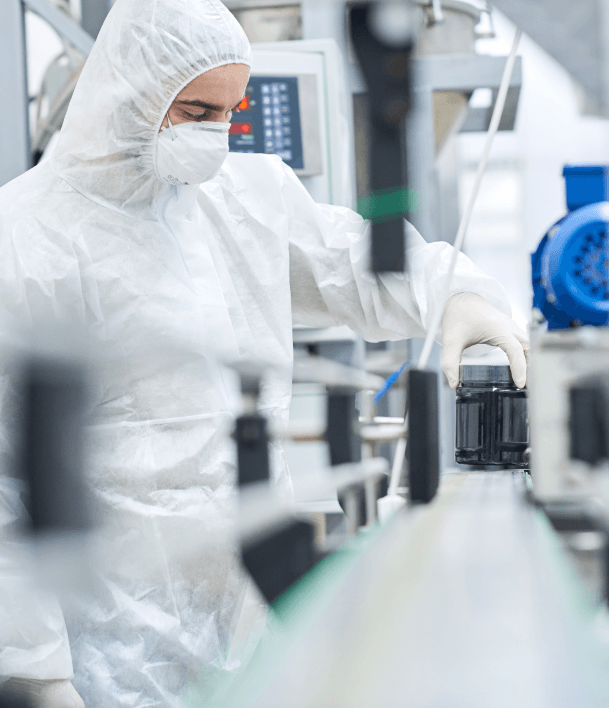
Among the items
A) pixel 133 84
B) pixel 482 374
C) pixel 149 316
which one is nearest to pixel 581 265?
pixel 482 374

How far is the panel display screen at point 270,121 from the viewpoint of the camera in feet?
4.87

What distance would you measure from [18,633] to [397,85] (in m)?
0.77

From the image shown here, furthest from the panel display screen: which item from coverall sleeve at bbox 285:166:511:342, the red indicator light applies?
coverall sleeve at bbox 285:166:511:342

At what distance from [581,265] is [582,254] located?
11mm

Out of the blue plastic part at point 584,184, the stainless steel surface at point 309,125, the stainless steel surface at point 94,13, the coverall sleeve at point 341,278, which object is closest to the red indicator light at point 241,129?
the stainless steel surface at point 309,125

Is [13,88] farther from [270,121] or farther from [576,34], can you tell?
[576,34]

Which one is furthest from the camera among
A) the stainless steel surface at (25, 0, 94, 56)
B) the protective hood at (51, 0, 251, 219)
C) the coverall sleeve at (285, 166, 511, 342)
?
the stainless steel surface at (25, 0, 94, 56)

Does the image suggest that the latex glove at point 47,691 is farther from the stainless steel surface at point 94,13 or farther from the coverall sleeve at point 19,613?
the stainless steel surface at point 94,13

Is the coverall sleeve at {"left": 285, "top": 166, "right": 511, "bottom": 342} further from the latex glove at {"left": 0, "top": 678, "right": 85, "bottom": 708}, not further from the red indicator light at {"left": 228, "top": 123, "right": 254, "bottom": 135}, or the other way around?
the latex glove at {"left": 0, "top": 678, "right": 85, "bottom": 708}

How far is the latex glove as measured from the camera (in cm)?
78

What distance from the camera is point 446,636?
0.34 m

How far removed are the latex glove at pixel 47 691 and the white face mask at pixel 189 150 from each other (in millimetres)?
682

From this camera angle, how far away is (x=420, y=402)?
0.44 m

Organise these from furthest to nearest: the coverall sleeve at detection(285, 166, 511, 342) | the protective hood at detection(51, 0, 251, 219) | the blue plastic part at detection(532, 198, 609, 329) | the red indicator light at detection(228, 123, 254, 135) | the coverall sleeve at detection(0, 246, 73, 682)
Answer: the red indicator light at detection(228, 123, 254, 135), the coverall sleeve at detection(285, 166, 511, 342), the protective hood at detection(51, 0, 251, 219), the coverall sleeve at detection(0, 246, 73, 682), the blue plastic part at detection(532, 198, 609, 329)
